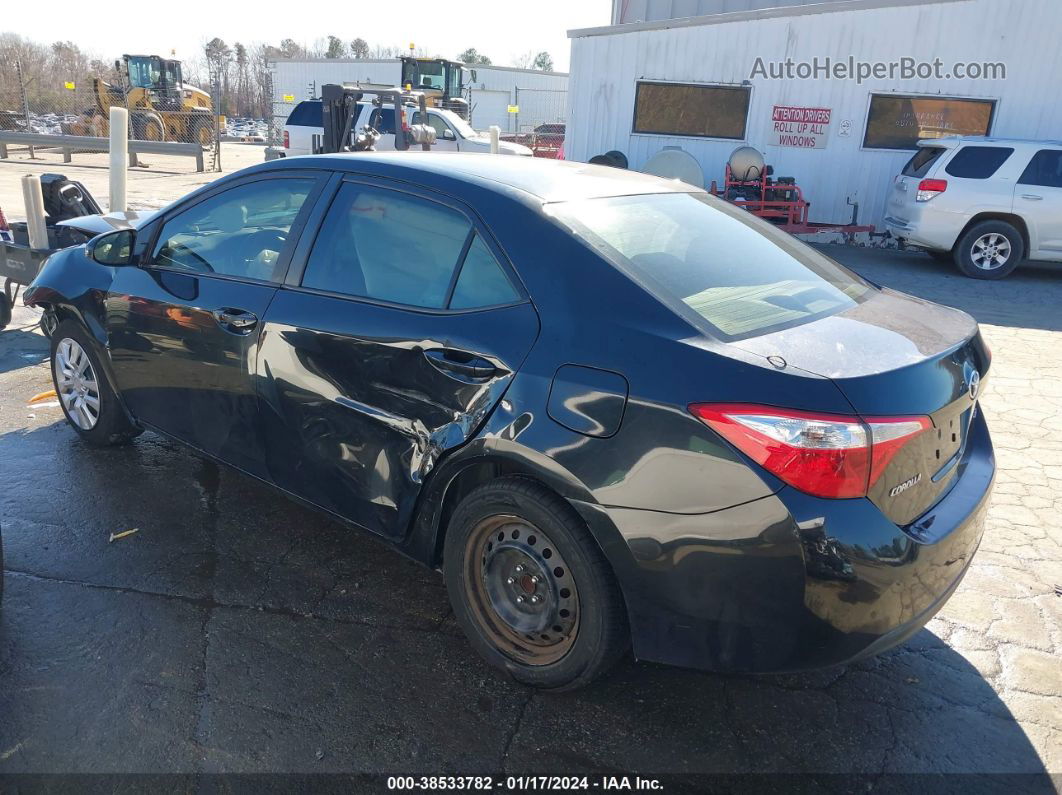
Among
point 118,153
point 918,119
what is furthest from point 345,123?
point 918,119

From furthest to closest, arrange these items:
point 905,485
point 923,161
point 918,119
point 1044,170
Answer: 1. point 918,119
2. point 923,161
3. point 1044,170
4. point 905,485

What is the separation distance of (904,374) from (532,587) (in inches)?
51.5

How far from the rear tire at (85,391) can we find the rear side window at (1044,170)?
10777mm

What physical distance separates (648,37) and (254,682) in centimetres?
1428

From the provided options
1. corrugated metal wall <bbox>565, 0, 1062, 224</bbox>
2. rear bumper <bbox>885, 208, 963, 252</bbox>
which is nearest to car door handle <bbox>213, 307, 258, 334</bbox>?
rear bumper <bbox>885, 208, 963, 252</bbox>

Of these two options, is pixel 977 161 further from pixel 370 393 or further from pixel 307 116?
pixel 307 116

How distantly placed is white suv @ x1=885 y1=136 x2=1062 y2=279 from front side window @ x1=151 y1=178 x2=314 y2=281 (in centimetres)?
975

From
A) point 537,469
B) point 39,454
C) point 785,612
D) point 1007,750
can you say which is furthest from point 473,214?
point 39,454

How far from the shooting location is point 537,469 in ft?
7.98

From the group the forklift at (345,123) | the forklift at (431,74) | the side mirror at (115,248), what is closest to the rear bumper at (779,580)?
the side mirror at (115,248)

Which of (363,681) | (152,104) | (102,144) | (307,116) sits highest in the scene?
(152,104)

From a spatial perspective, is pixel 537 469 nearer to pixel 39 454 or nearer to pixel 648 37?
pixel 39 454

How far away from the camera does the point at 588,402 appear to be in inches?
92.5

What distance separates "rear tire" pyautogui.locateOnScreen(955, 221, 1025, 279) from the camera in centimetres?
1057
